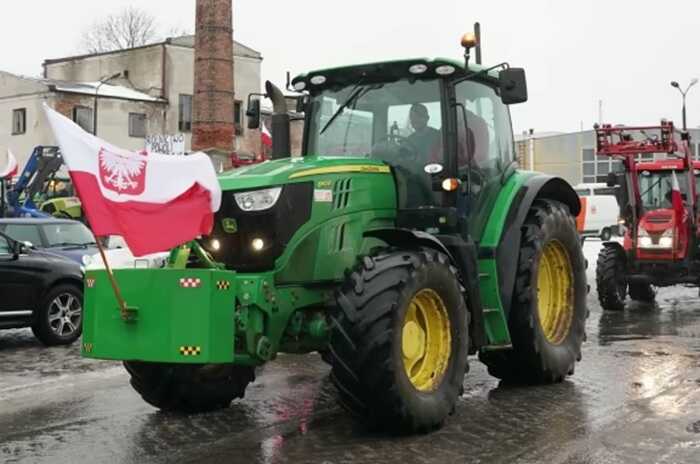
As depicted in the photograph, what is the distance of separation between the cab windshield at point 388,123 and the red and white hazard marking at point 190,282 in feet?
6.55

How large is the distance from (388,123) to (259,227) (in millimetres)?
1564

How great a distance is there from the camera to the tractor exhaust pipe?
7.44 meters

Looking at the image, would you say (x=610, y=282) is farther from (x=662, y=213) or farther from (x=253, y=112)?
(x=253, y=112)

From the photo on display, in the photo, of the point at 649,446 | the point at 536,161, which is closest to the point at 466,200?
the point at 649,446

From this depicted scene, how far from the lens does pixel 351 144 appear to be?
7.19 meters

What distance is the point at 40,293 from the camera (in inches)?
449

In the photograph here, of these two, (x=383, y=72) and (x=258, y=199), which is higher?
(x=383, y=72)

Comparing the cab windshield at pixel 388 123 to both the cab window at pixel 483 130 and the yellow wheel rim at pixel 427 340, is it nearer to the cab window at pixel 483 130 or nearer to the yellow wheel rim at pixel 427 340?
the cab window at pixel 483 130

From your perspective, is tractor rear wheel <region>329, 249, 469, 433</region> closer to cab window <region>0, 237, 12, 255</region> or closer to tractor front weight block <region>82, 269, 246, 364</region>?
tractor front weight block <region>82, 269, 246, 364</region>

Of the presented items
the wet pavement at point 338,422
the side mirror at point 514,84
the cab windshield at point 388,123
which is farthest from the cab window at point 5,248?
the side mirror at point 514,84

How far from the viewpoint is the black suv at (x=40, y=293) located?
11109 mm

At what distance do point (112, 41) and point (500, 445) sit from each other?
72.9 meters

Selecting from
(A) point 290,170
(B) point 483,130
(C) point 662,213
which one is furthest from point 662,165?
(A) point 290,170

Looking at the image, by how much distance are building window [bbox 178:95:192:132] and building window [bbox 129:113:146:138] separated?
199 cm
